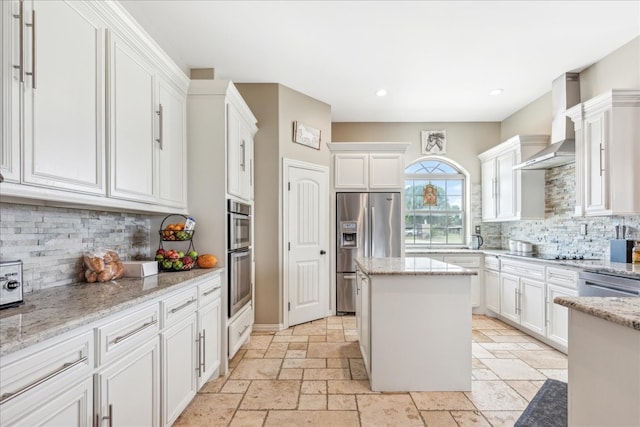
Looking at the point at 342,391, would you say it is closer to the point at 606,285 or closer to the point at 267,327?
the point at 267,327

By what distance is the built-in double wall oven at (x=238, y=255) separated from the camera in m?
2.79

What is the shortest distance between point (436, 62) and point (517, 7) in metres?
0.93

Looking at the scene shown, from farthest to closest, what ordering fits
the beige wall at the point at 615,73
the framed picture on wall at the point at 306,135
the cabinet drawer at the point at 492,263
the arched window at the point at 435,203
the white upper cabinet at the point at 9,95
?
the arched window at the point at 435,203 < the cabinet drawer at the point at 492,263 < the framed picture on wall at the point at 306,135 < the beige wall at the point at 615,73 < the white upper cabinet at the point at 9,95

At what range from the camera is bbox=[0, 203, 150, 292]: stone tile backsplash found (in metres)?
1.57

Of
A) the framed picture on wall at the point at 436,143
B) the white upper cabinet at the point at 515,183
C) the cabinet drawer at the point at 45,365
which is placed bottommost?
the cabinet drawer at the point at 45,365

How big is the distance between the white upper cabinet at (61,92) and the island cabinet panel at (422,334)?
1957mm

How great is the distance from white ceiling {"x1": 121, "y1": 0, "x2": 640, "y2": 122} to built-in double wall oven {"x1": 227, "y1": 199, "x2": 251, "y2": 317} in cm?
153

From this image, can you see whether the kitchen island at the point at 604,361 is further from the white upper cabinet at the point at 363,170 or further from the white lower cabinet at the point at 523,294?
the white upper cabinet at the point at 363,170

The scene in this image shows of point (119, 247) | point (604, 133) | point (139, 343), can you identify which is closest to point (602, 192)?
point (604, 133)

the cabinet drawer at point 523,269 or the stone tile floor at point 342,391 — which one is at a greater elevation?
the cabinet drawer at point 523,269

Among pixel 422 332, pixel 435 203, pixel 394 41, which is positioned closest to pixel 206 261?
pixel 422 332

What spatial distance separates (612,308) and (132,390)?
1.91 m

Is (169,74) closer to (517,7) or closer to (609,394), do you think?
(517,7)

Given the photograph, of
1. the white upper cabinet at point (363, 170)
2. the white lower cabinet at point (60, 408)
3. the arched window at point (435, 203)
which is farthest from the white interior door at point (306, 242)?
the white lower cabinet at point (60, 408)
